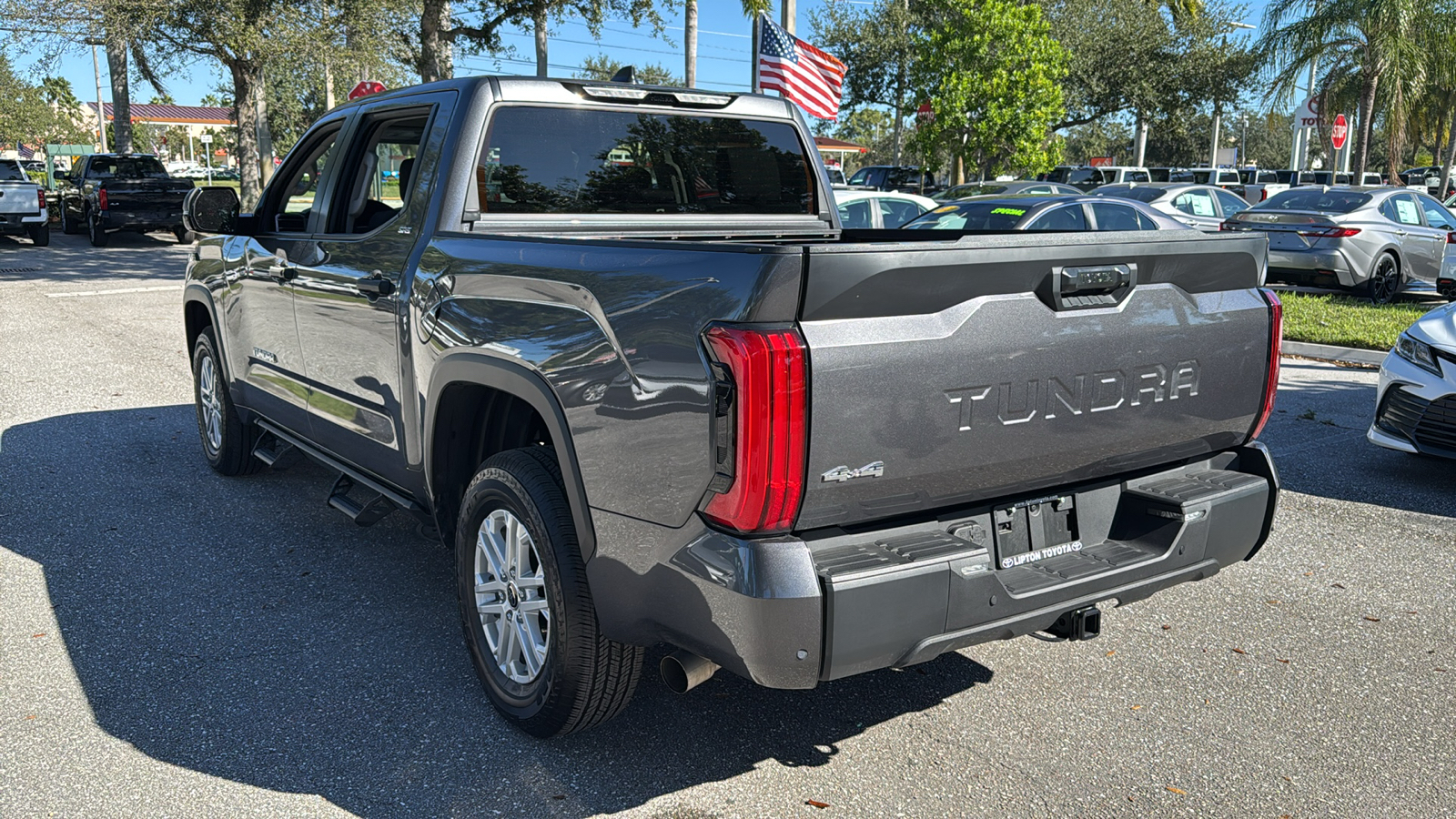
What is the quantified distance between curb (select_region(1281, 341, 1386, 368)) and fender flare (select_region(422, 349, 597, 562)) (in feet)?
30.6

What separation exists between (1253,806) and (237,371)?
480cm

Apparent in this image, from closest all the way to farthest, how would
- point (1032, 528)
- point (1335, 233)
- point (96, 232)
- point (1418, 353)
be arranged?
1. point (1032, 528)
2. point (1418, 353)
3. point (1335, 233)
4. point (96, 232)

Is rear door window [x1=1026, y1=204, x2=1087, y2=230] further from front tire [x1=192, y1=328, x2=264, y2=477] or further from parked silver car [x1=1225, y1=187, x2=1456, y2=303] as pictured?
front tire [x1=192, y1=328, x2=264, y2=477]

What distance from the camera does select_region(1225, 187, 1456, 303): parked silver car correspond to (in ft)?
45.7

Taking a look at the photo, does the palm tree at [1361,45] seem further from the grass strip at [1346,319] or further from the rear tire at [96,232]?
the rear tire at [96,232]

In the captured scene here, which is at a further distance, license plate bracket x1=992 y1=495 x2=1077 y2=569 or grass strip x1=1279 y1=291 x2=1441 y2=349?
grass strip x1=1279 y1=291 x2=1441 y2=349

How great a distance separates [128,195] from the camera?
23469 mm

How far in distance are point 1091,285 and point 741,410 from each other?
1041 mm

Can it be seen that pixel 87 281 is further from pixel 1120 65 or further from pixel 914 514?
pixel 1120 65

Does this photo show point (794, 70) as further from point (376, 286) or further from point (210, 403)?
point (376, 286)

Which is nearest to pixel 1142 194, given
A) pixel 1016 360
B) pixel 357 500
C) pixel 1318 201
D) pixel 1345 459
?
pixel 1318 201

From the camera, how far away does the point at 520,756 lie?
11.2ft

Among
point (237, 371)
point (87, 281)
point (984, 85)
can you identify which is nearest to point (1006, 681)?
point (237, 371)

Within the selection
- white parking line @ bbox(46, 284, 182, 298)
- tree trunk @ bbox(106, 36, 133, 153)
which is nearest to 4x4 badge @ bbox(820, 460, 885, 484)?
white parking line @ bbox(46, 284, 182, 298)
